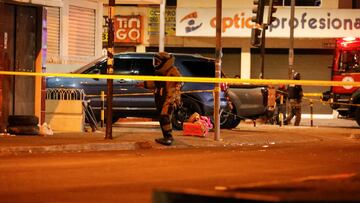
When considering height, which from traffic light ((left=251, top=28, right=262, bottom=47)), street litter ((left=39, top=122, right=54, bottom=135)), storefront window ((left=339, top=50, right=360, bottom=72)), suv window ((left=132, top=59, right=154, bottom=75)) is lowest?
street litter ((left=39, top=122, right=54, bottom=135))

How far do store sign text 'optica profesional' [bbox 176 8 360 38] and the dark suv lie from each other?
1544 centimetres

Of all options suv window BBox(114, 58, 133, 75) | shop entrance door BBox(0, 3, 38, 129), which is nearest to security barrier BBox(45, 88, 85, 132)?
shop entrance door BBox(0, 3, 38, 129)

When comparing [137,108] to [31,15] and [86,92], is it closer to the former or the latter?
[86,92]

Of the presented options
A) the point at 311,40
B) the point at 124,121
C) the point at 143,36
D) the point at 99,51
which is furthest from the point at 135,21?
the point at 99,51

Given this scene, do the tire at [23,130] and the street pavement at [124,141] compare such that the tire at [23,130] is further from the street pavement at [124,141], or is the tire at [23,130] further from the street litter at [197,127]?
the street litter at [197,127]

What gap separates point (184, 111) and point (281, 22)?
53.8 feet

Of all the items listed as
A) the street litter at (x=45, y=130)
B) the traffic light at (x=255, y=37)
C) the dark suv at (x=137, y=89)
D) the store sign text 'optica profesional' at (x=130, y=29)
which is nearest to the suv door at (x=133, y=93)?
the dark suv at (x=137, y=89)

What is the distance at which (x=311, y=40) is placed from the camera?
38.5 meters

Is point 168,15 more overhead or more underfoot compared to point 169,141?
more overhead

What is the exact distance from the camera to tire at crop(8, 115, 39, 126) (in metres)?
17.5

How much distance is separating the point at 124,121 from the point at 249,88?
5863mm

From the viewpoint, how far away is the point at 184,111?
2172 centimetres

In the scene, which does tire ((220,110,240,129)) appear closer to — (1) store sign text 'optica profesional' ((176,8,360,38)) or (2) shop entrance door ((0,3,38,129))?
(2) shop entrance door ((0,3,38,129))

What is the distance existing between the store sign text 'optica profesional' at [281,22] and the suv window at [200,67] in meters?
15.3
